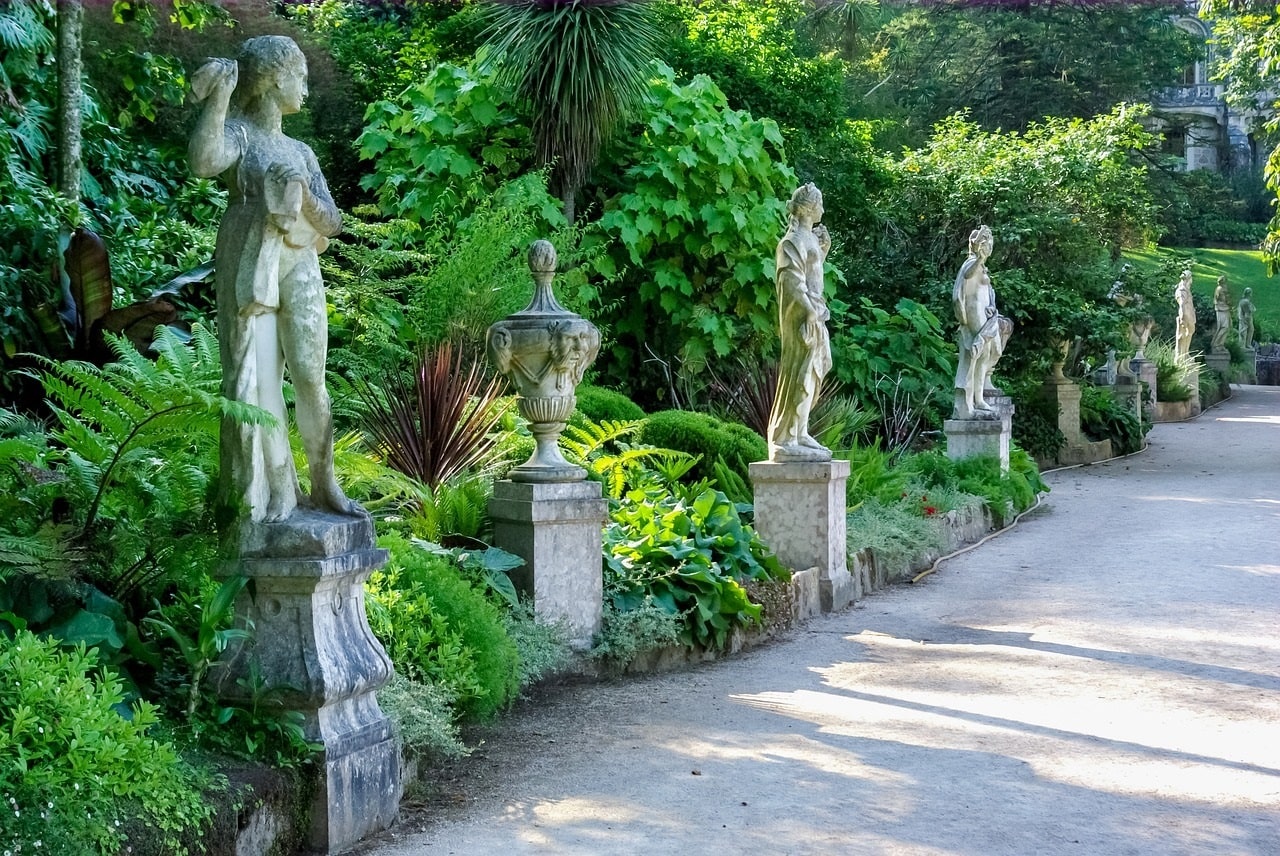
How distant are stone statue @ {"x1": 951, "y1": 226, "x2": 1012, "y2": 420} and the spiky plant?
7.81m

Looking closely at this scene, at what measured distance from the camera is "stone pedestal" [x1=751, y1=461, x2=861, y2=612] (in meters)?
8.92

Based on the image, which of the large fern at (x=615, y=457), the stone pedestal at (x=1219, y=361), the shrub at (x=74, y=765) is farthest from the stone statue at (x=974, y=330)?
the stone pedestal at (x=1219, y=361)

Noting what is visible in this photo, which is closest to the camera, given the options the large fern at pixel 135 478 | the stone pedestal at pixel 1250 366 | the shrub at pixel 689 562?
the large fern at pixel 135 478

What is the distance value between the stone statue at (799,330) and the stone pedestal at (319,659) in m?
4.94

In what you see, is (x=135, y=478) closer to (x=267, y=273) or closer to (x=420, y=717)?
(x=267, y=273)

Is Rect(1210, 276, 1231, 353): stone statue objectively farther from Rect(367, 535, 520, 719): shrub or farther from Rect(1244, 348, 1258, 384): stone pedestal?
Rect(367, 535, 520, 719): shrub

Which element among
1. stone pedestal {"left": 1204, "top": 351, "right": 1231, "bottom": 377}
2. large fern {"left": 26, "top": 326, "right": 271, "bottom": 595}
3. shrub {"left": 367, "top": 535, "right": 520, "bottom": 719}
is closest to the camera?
large fern {"left": 26, "top": 326, "right": 271, "bottom": 595}

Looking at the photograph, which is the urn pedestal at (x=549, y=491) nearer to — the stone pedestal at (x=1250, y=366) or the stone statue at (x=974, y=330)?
the stone statue at (x=974, y=330)

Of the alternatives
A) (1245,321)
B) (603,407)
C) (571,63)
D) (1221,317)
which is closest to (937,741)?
(603,407)

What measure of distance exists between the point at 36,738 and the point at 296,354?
5.02ft

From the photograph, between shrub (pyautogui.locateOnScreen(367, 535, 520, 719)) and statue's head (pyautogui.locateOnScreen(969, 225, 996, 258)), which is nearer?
shrub (pyautogui.locateOnScreen(367, 535, 520, 719))

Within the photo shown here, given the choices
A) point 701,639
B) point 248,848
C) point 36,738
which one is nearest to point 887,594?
point 701,639

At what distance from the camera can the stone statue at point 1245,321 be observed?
1572 inches

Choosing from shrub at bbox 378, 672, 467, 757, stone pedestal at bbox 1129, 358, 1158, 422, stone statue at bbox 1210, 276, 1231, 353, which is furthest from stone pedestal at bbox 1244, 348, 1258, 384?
shrub at bbox 378, 672, 467, 757
